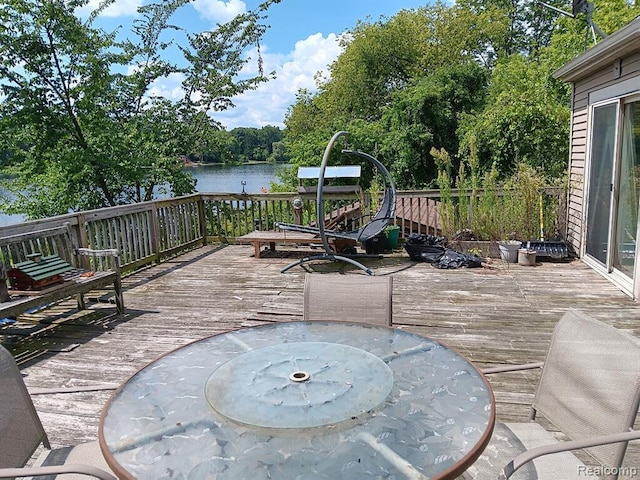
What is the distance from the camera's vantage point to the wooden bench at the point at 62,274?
11.9 ft

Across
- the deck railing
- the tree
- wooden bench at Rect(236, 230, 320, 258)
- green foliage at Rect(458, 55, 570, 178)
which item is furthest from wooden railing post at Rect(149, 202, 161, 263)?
green foliage at Rect(458, 55, 570, 178)

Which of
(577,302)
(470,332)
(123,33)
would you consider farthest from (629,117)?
(123,33)

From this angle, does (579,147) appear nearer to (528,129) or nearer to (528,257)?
(528,257)

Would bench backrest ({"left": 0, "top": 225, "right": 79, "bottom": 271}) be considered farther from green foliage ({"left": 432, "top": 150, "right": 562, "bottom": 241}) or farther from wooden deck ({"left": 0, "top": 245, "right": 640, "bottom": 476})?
green foliage ({"left": 432, "top": 150, "right": 562, "bottom": 241})

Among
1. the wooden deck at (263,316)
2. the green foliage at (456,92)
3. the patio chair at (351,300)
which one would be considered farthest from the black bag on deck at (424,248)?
the patio chair at (351,300)

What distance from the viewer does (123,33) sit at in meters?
8.72

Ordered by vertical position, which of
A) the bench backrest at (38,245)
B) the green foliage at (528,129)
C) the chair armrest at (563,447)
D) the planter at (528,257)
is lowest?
the planter at (528,257)

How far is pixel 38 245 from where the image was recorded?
4.35 m

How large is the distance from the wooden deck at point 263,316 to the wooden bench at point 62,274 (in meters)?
0.36

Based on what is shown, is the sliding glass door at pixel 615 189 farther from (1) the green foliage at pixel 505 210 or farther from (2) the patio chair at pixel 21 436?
(2) the patio chair at pixel 21 436

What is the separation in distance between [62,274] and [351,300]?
3.06 metres

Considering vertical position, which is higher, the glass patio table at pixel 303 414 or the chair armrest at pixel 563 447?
the glass patio table at pixel 303 414

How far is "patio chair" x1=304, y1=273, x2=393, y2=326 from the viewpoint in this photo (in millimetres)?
2545

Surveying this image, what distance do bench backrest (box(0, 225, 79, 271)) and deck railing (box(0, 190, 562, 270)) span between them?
14cm
